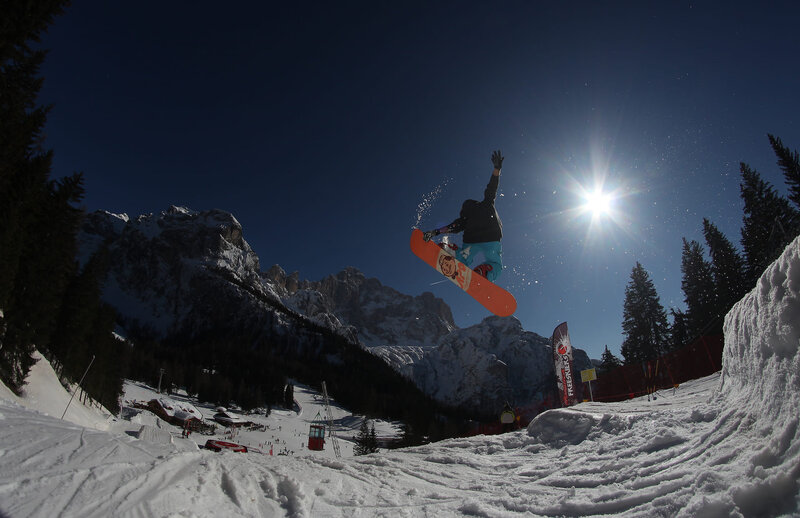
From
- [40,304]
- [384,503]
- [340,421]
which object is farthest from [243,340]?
[384,503]

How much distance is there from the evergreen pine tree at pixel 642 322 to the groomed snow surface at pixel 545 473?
3601 centimetres

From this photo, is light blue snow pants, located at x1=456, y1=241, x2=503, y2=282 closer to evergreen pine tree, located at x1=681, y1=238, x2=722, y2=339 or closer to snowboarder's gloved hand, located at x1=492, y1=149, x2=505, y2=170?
snowboarder's gloved hand, located at x1=492, y1=149, x2=505, y2=170

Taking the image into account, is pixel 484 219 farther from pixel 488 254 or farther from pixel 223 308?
pixel 223 308

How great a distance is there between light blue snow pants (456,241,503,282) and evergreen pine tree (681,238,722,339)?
100 ft

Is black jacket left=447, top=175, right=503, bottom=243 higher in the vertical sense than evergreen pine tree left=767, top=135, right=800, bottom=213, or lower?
lower

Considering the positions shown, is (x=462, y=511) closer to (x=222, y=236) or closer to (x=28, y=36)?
(x=28, y=36)

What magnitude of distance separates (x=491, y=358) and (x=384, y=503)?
178737 mm

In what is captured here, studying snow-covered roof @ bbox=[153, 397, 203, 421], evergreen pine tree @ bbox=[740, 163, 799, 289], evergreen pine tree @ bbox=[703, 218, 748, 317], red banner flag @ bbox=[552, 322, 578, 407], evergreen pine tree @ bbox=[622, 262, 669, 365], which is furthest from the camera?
snow-covered roof @ bbox=[153, 397, 203, 421]

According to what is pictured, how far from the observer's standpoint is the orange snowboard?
10.8 meters

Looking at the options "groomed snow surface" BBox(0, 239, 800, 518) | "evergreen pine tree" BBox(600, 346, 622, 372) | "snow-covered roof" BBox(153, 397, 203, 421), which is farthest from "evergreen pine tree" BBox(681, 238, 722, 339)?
"snow-covered roof" BBox(153, 397, 203, 421)

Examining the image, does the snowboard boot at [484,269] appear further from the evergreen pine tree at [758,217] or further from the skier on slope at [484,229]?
the evergreen pine tree at [758,217]

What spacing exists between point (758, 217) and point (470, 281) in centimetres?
3018

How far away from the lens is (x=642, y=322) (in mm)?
36531

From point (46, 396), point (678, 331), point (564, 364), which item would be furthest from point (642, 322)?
point (46, 396)
